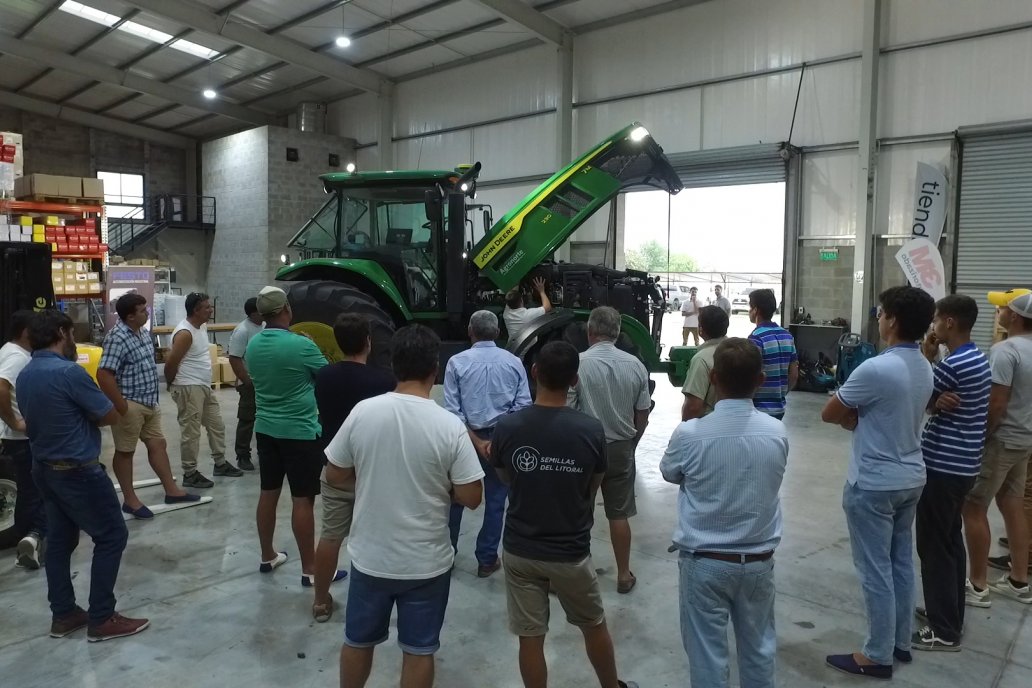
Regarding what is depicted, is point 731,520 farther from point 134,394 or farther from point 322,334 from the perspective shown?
point 322,334

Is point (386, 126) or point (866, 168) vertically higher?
point (386, 126)

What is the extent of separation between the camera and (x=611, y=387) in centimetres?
361

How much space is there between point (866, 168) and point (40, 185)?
424 inches

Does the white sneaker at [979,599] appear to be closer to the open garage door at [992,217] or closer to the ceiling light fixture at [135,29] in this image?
the open garage door at [992,217]

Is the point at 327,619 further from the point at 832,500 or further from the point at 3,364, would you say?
the point at 832,500

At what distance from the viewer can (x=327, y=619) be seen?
3424 mm

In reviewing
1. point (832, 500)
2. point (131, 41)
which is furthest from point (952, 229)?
point (131, 41)

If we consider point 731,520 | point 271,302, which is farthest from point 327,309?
point 731,520

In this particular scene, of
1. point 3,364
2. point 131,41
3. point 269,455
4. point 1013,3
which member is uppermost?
point 131,41

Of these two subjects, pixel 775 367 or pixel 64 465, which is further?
pixel 775 367

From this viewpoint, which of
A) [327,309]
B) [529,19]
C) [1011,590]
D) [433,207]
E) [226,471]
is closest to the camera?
[1011,590]

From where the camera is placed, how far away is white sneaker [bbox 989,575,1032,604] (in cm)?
367

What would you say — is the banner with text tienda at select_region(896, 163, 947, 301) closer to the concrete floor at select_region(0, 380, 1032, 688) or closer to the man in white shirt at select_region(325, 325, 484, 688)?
the concrete floor at select_region(0, 380, 1032, 688)

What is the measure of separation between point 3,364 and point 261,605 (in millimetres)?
1852
